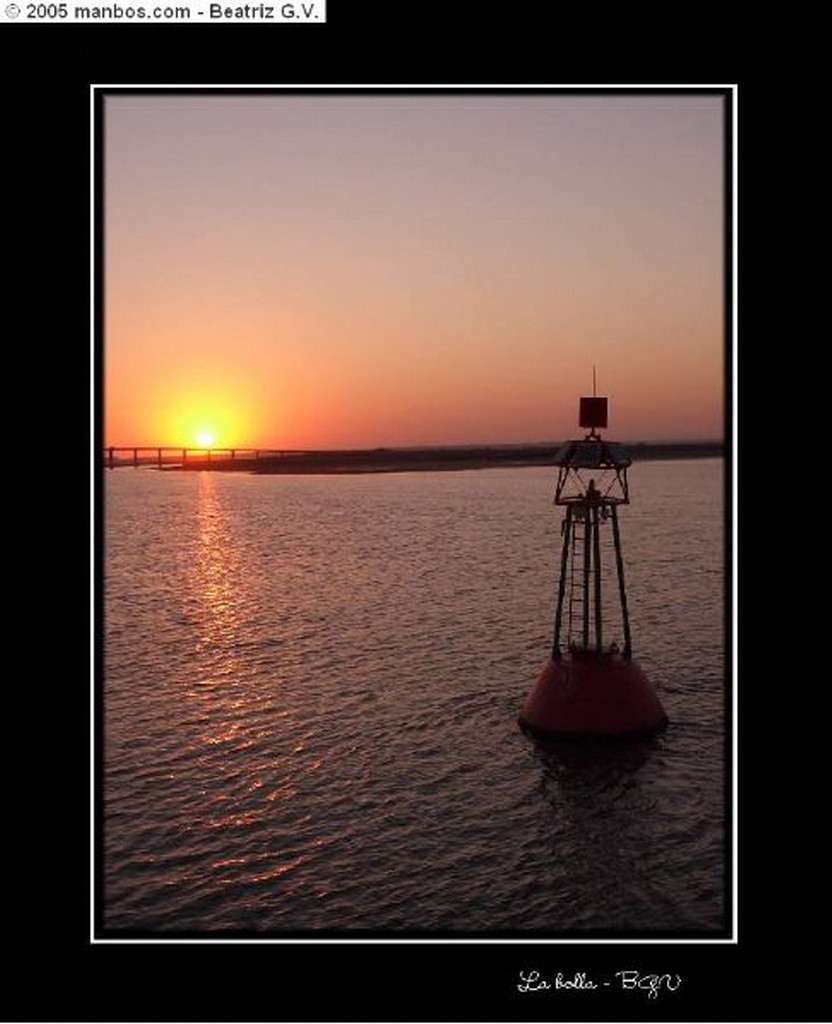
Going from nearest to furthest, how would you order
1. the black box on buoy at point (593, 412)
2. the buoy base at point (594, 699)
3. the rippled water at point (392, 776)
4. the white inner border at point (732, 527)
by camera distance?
the white inner border at point (732, 527) → the rippled water at point (392, 776) → the buoy base at point (594, 699) → the black box on buoy at point (593, 412)

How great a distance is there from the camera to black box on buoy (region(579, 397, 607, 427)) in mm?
31688

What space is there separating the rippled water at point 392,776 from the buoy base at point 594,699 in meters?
0.66

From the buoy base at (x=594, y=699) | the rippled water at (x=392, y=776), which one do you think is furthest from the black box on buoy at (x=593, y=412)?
the rippled water at (x=392, y=776)

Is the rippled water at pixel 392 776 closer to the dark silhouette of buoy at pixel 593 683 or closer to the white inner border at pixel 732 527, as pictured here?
the dark silhouette of buoy at pixel 593 683

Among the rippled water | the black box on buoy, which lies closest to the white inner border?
the rippled water

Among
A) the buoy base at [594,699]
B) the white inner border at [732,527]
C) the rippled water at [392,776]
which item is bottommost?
the rippled water at [392,776]

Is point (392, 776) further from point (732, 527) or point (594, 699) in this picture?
point (732, 527)

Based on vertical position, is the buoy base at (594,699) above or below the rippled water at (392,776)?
above

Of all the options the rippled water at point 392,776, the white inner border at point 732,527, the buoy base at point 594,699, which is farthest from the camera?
the buoy base at point 594,699

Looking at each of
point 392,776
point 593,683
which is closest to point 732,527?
point 593,683

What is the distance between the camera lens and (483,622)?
56031 mm

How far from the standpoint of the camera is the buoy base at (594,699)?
31078 mm

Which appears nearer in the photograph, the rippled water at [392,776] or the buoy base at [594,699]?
the rippled water at [392,776]

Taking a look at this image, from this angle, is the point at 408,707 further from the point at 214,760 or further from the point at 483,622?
the point at 483,622
